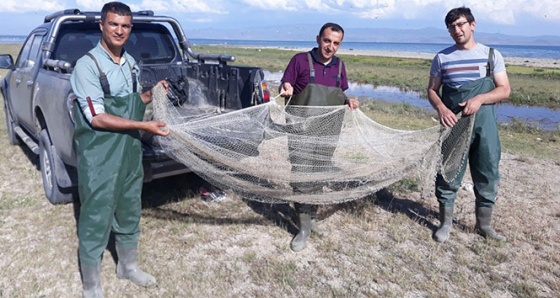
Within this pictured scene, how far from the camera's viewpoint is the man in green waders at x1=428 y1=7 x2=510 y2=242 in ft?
12.0

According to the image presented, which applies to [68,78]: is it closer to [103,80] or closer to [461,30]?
[103,80]

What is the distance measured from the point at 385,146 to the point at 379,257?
1.06 m

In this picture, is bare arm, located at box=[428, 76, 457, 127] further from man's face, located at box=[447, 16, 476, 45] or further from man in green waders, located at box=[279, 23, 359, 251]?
man in green waders, located at box=[279, 23, 359, 251]

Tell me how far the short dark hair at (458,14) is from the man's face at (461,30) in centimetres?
2

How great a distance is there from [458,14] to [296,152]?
5.76ft

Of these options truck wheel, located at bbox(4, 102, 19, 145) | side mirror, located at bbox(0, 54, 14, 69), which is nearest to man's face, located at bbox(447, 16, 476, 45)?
side mirror, located at bbox(0, 54, 14, 69)

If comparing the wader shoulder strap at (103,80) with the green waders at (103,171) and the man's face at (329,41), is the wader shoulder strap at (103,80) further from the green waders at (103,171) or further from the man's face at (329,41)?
the man's face at (329,41)

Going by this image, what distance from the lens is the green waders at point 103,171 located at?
277cm

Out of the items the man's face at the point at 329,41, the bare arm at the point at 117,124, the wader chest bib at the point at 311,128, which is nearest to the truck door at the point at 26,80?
the bare arm at the point at 117,124

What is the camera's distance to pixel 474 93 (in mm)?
3697

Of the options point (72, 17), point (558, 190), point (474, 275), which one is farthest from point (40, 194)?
point (558, 190)

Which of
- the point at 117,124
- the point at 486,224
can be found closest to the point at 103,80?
the point at 117,124

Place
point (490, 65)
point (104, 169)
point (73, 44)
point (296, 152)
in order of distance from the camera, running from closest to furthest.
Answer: point (104, 169) < point (490, 65) < point (296, 152) < point (73, 44)

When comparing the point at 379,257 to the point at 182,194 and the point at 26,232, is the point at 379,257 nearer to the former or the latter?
the point at 182,194
